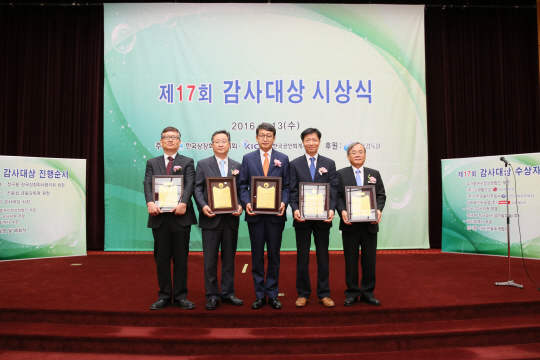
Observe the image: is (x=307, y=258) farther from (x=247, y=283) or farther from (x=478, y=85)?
(x=478, y=85)

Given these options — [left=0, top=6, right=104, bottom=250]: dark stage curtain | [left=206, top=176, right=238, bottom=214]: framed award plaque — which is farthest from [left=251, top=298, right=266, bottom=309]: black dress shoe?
[left=0, top=6, right=104, bottom=250]: dark stage curtain

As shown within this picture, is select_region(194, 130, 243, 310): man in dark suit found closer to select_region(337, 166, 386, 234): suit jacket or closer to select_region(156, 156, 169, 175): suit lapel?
select_region(156, 156, 169, 175): suit lapel

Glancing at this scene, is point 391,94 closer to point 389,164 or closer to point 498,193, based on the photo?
point 389,164

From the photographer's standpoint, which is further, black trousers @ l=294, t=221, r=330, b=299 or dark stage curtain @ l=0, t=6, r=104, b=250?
dark stage curtain @ l=0, t=6, r=104, b=250

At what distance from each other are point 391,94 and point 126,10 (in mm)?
4149

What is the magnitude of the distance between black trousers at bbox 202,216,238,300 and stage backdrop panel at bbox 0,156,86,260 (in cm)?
294

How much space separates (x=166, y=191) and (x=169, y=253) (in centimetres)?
50

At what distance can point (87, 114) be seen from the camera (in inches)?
219

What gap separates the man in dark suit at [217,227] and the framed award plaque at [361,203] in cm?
86

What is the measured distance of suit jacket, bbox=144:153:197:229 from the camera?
279cm

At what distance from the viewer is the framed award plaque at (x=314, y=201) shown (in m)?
2.74

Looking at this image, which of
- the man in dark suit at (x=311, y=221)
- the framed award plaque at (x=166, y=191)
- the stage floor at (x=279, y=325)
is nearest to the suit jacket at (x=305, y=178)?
the man in dark suit at (x=311, y=221)

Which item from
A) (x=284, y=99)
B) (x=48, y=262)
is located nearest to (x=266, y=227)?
(x=284, y=99)

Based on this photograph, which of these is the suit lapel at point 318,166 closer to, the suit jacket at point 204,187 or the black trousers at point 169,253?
the suit jacket at point 204,187
